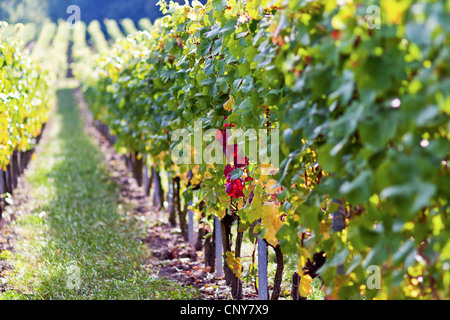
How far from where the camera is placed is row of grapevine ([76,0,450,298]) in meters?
1.28

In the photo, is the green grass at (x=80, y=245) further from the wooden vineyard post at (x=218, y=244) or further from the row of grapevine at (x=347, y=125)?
the row of grapevine at (x=347, y=125)

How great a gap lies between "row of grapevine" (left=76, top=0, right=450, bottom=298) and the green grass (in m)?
1.26

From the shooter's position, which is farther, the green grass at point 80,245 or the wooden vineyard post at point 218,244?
the wooden vineyard post at point 218,244

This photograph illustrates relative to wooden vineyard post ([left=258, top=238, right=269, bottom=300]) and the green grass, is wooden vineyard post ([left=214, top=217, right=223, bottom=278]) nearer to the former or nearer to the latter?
the green grass

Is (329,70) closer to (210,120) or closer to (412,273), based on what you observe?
(412,273)

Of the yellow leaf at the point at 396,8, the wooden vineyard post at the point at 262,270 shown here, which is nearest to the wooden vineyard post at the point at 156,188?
the wooden vineyard post at the point at 262,270

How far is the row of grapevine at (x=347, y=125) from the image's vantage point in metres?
1.28

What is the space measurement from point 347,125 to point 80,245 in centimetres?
384

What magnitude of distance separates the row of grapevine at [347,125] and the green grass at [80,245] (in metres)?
1.26

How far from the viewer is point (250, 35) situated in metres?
2.49

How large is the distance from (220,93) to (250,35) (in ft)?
2.56

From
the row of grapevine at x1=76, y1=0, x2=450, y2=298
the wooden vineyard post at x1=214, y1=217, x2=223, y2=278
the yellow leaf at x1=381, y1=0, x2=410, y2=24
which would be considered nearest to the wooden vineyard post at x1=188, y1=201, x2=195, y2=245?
the wooden vineyard post at x1=214, y1=217, x2=223, y2=278

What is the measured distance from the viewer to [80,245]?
15.7ft
